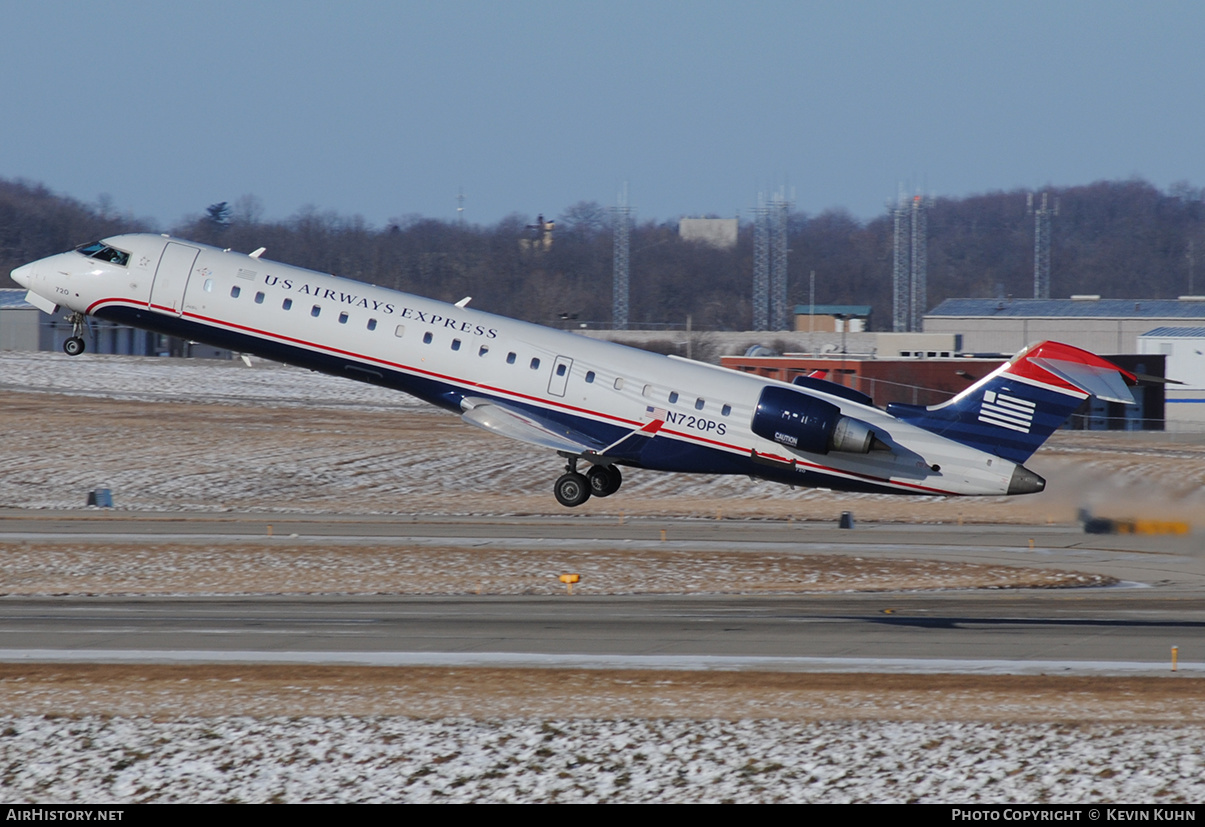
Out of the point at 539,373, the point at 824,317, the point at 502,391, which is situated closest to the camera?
the point at 539,373

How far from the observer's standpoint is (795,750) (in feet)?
53.2

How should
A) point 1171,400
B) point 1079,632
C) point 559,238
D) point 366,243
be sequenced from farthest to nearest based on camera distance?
point 559,238 → point 366,243 → point 1171,400 → point 1079,632

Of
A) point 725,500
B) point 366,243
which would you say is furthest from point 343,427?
point 366,243

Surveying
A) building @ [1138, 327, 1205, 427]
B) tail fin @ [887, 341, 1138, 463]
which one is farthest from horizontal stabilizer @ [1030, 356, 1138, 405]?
building @ [1138, 327, 1205, 427]

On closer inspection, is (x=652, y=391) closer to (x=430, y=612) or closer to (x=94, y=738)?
(x=430, y=612)

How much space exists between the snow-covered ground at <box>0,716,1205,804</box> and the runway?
340 cm

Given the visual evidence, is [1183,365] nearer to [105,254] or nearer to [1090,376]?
[1090,376]

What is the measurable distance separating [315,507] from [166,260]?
15.5 m

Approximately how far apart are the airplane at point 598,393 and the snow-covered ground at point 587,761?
11.7m

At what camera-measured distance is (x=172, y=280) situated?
28766 millimetres

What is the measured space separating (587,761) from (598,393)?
12.9m

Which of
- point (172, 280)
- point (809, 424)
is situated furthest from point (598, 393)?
point (172, 280)

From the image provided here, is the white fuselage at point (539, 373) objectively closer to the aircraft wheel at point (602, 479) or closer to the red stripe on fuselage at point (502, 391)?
the red stripe on fuselage at point (502, 391)

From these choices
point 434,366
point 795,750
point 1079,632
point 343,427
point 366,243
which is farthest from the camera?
point 366,243
